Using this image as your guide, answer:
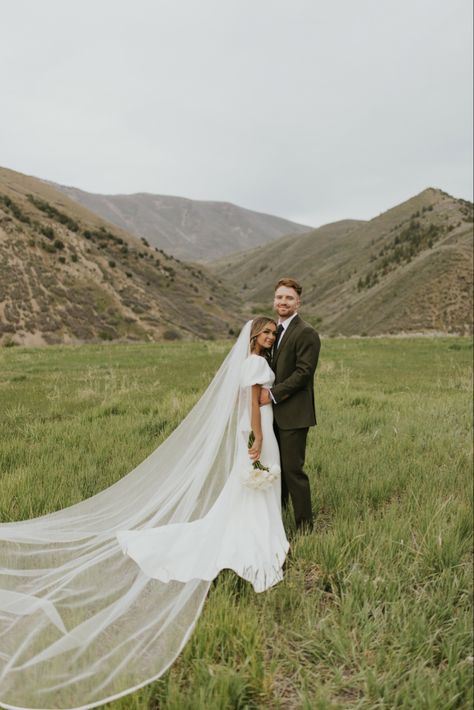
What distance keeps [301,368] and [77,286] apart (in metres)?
43.1

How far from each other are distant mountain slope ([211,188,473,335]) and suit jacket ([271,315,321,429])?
53666 mm

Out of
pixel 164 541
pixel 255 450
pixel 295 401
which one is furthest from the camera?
pixel 295 401

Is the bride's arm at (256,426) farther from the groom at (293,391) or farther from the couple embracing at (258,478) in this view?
the groom at (293,391)

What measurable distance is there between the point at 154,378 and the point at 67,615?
12.2 meters

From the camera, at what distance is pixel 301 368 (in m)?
4.33

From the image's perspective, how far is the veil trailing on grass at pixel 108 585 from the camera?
276cm

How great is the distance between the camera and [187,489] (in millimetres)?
4559

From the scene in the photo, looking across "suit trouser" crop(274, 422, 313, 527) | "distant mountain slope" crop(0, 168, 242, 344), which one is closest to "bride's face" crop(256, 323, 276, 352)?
"suit trouser" crop(274, 422, 313, 527)

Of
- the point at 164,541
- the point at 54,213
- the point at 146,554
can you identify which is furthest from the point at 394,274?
the point at 146,554

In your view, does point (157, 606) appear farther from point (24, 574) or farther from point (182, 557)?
point (24, 574)

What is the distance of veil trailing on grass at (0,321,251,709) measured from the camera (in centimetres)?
276

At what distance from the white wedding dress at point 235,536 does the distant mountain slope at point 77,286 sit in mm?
33053

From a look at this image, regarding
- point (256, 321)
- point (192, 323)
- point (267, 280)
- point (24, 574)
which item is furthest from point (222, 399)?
point (267, 280)

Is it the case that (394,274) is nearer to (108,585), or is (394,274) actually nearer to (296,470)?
(296,470)
